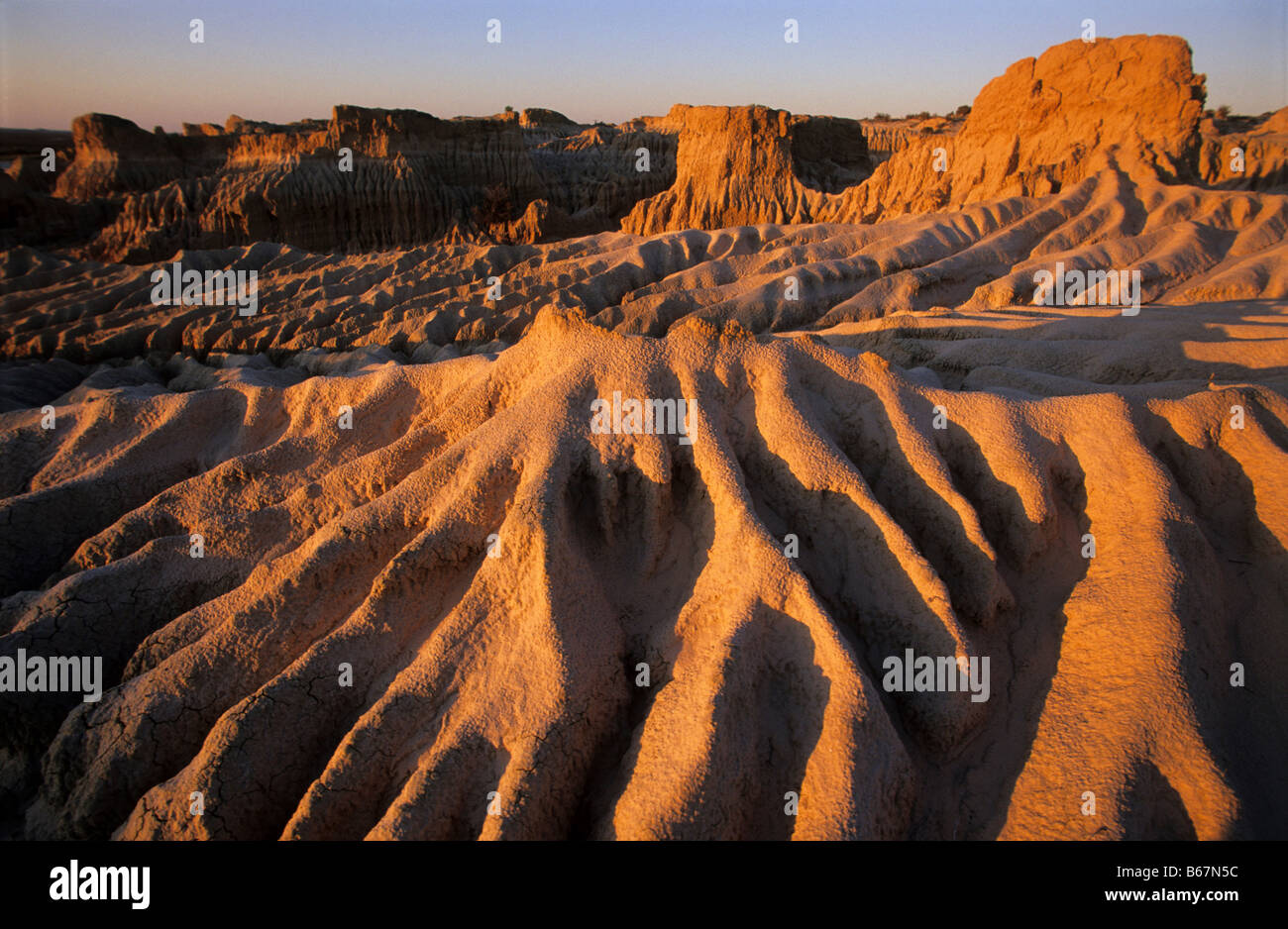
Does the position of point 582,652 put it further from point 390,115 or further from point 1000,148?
point 390,115

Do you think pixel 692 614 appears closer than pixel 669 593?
Yes

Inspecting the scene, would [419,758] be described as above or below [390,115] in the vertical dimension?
below

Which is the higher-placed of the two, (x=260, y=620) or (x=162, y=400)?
(x=162, y=400)
